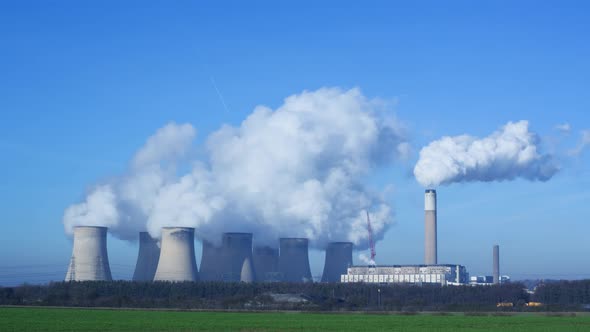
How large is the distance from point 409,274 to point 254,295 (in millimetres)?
23954

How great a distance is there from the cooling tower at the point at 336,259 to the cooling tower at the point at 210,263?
31.2ft

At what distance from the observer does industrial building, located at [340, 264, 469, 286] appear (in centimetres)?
6419

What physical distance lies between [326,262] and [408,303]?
627 inches

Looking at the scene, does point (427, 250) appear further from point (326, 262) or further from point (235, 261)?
point (235, 261)

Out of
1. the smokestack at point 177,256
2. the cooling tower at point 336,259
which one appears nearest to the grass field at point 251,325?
the smokestack at point 177,256

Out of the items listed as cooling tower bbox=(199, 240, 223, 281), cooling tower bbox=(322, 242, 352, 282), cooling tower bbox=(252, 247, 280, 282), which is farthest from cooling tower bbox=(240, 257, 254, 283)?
cooling tower bbox=(322, 242, 352, 282)

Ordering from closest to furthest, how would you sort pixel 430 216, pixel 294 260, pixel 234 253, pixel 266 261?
pixel 234 253 → pixel 294 260 → pixel 430 216 → pixel 266 261

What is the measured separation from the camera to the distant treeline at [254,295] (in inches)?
1652

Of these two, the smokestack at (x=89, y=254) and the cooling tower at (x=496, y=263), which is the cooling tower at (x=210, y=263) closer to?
the smokestack at (x=89, y=254)

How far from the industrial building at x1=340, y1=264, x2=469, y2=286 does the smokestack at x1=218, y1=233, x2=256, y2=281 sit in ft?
38.9

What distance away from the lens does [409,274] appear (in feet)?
224

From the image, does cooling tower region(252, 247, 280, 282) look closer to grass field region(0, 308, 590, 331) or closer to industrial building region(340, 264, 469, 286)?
industrial building region(340, 264, 469, 286)

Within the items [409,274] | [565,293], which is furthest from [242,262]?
[409,274]

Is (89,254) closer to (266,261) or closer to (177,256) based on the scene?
(177,256)
